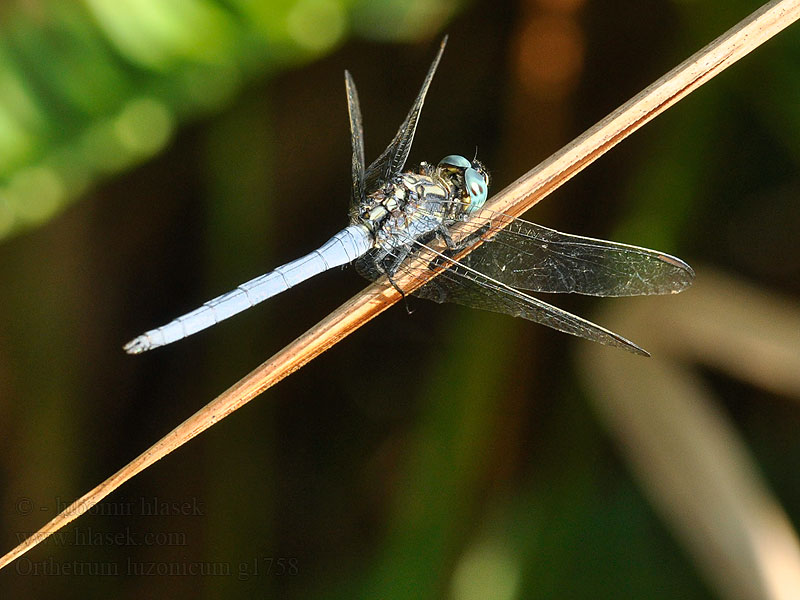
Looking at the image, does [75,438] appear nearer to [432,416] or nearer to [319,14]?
[432,416]

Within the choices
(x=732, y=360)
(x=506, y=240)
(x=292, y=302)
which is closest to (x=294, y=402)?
(x=292, y=302)

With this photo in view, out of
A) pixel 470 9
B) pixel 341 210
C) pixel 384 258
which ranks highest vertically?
pixel 470 9

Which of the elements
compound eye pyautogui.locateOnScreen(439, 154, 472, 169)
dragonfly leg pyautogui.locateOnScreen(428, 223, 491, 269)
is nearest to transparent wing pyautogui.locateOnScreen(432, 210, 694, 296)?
dragonfly leg pyautogui.locateOnScreen(428, 223, 491, 269)

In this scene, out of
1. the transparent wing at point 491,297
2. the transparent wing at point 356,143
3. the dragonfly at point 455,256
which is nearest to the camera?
the transparent wing at point 491,297

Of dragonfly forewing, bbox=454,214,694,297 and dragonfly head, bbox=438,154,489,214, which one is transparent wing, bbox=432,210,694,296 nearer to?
dragonfly forewing, bbox=454,214,694,297

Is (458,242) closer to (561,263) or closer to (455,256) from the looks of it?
(455,256)

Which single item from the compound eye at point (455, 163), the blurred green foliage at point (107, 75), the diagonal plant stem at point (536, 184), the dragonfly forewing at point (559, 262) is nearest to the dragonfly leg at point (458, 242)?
the dragonfly forewing at point (559, 262)

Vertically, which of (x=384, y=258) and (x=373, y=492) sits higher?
(x=384, y=258)

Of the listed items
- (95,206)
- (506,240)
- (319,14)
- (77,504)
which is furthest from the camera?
(95,206)

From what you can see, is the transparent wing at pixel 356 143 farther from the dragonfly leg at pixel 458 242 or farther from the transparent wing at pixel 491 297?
the dragonfly leg at pixel 458 242
